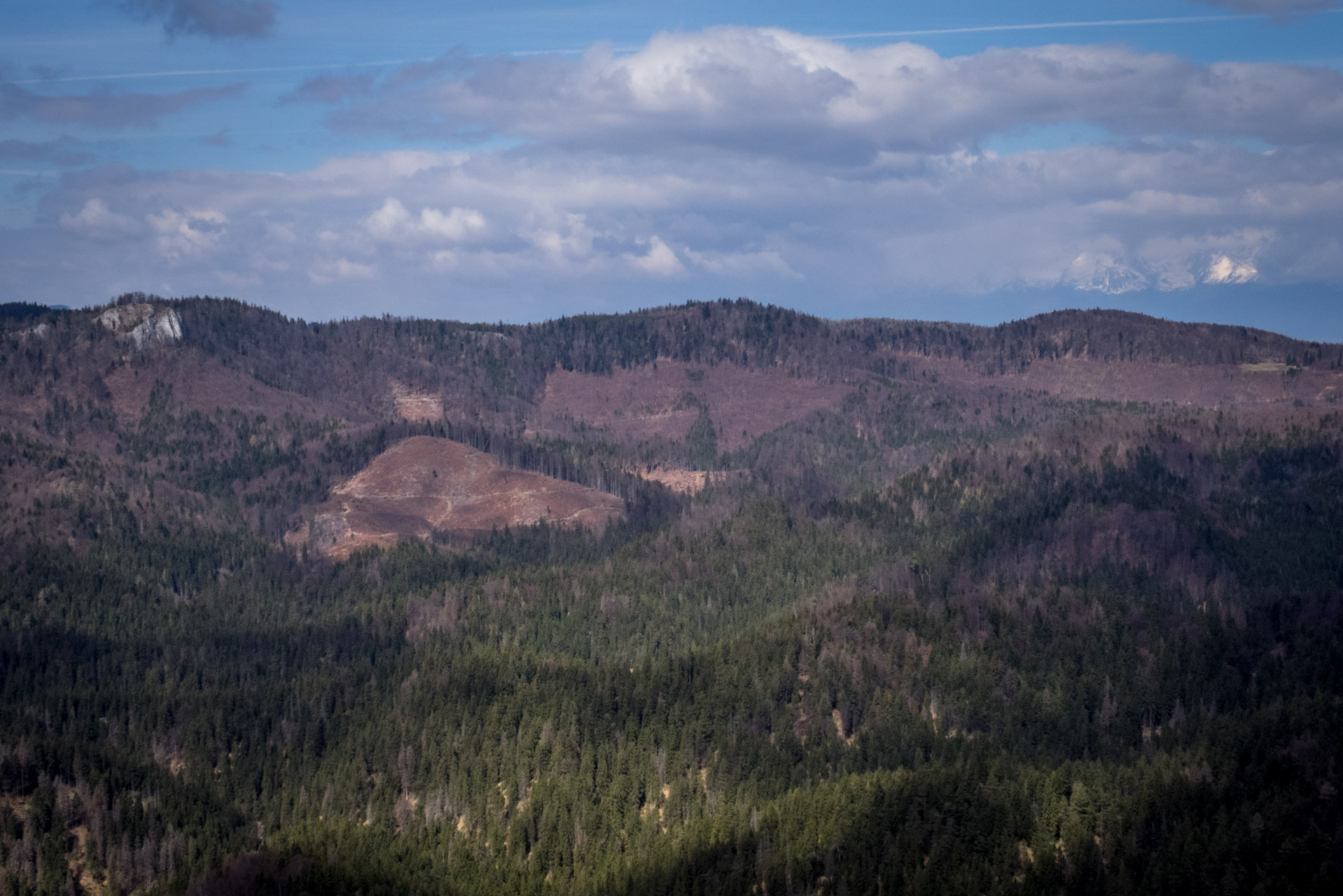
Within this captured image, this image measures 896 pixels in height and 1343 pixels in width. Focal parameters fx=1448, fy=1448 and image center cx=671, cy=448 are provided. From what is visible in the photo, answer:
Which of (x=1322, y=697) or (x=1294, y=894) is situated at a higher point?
(x=1322, y=697)

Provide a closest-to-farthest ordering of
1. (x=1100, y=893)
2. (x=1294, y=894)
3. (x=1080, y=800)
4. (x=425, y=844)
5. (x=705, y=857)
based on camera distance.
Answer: (x=1294, y=894) < (x=1100, y=893) < (x=1080, y=800) < (x=705, y=857) < (x=425, y=844)

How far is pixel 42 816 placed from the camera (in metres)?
189

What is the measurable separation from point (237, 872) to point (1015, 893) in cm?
9279

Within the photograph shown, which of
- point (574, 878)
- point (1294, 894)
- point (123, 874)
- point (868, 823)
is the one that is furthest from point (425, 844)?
point (1294, 894)

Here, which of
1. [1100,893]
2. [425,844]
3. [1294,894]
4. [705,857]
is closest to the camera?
[1294,894]

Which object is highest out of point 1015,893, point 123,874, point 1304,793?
point 1304,793

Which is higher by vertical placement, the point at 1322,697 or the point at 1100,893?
the point at 1322,697

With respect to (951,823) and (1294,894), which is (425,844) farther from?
(1294,894)

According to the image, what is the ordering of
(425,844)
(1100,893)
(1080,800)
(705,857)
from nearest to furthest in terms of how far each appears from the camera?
(1100,893) → (1080,800) → (705,857) → (425,844)

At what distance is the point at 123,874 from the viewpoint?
188 metres

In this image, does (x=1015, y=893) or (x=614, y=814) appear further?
(x=614, y=814)

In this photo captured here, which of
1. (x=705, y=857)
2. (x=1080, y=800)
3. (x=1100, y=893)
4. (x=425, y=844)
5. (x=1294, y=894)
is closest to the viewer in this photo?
(x=1294, y=894)

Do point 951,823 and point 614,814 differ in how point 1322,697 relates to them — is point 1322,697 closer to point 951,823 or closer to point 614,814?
point 951,823

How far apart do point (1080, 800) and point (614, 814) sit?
64.6 metres
